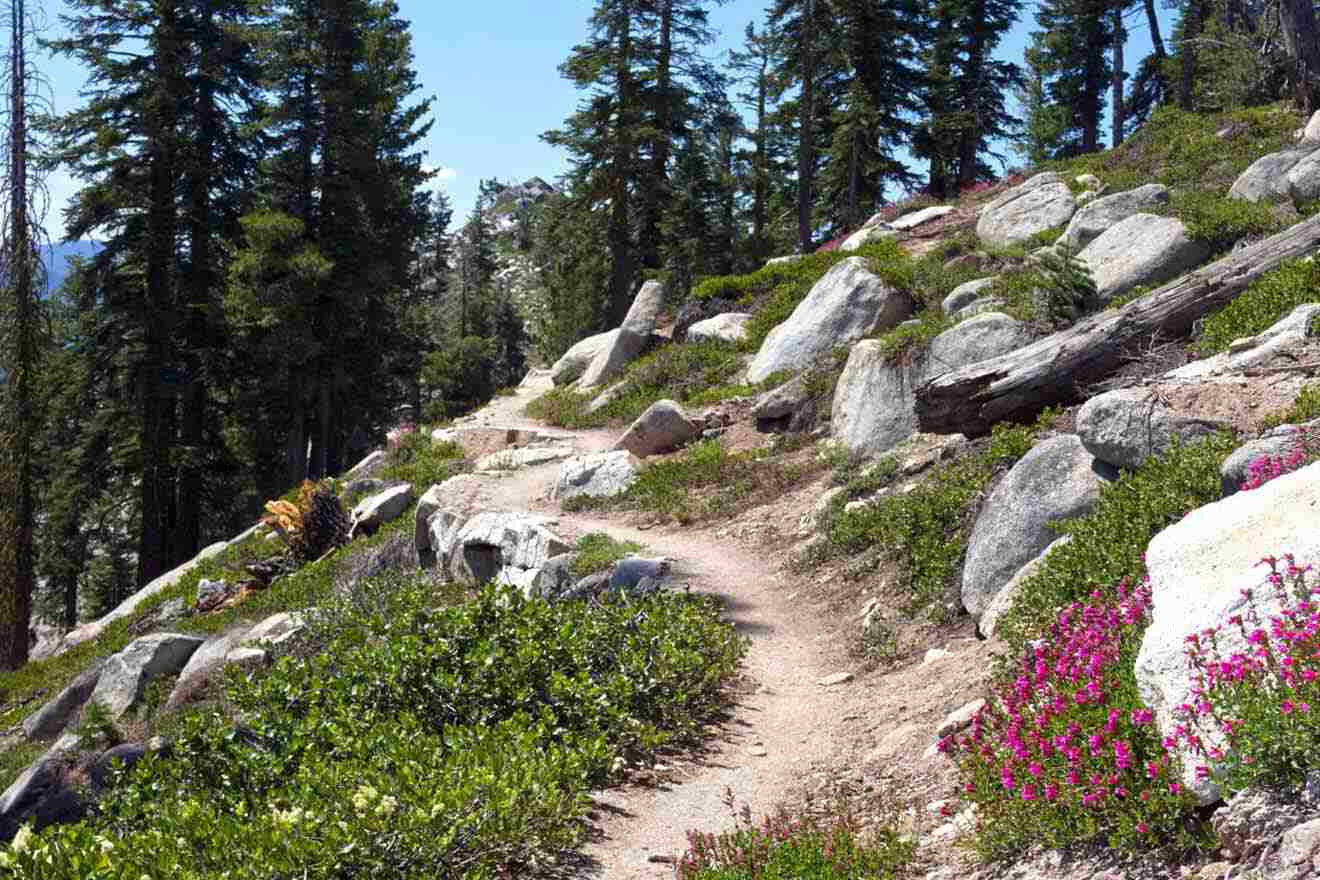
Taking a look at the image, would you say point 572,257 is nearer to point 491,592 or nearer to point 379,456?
point 379,456

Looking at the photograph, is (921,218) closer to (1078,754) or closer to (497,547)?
Answer: (497,547)

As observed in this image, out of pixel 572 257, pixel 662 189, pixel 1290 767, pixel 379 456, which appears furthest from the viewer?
pixel 572 257

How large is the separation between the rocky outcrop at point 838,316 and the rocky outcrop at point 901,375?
3.23m

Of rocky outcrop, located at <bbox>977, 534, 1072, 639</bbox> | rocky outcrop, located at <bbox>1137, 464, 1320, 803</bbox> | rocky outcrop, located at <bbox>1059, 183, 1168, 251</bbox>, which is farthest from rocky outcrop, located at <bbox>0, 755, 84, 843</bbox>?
rocky outcrop, located at <bbox>1059, 183, 1168, 251</bbox>

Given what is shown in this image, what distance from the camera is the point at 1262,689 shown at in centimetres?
398

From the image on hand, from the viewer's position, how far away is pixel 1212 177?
1812 centimetres

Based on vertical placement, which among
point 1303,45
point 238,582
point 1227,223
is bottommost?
point 238,582

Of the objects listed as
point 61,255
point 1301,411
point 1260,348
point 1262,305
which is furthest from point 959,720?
point 61,255

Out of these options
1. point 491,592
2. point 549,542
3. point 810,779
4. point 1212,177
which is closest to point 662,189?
point 1212,177

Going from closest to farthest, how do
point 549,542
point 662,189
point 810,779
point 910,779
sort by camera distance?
1. point 910,779
2. point 810,779
3. point 549,542
4. point 662,189

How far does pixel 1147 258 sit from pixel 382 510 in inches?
506

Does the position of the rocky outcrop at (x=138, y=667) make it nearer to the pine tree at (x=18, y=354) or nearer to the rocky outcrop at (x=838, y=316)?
the pine tree at (x=18, y=354)

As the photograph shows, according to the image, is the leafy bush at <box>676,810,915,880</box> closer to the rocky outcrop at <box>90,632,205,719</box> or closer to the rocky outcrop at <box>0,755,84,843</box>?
the rocky outcrop at <box>0,755,84,843</box>

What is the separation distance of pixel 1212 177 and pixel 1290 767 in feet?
56.1
